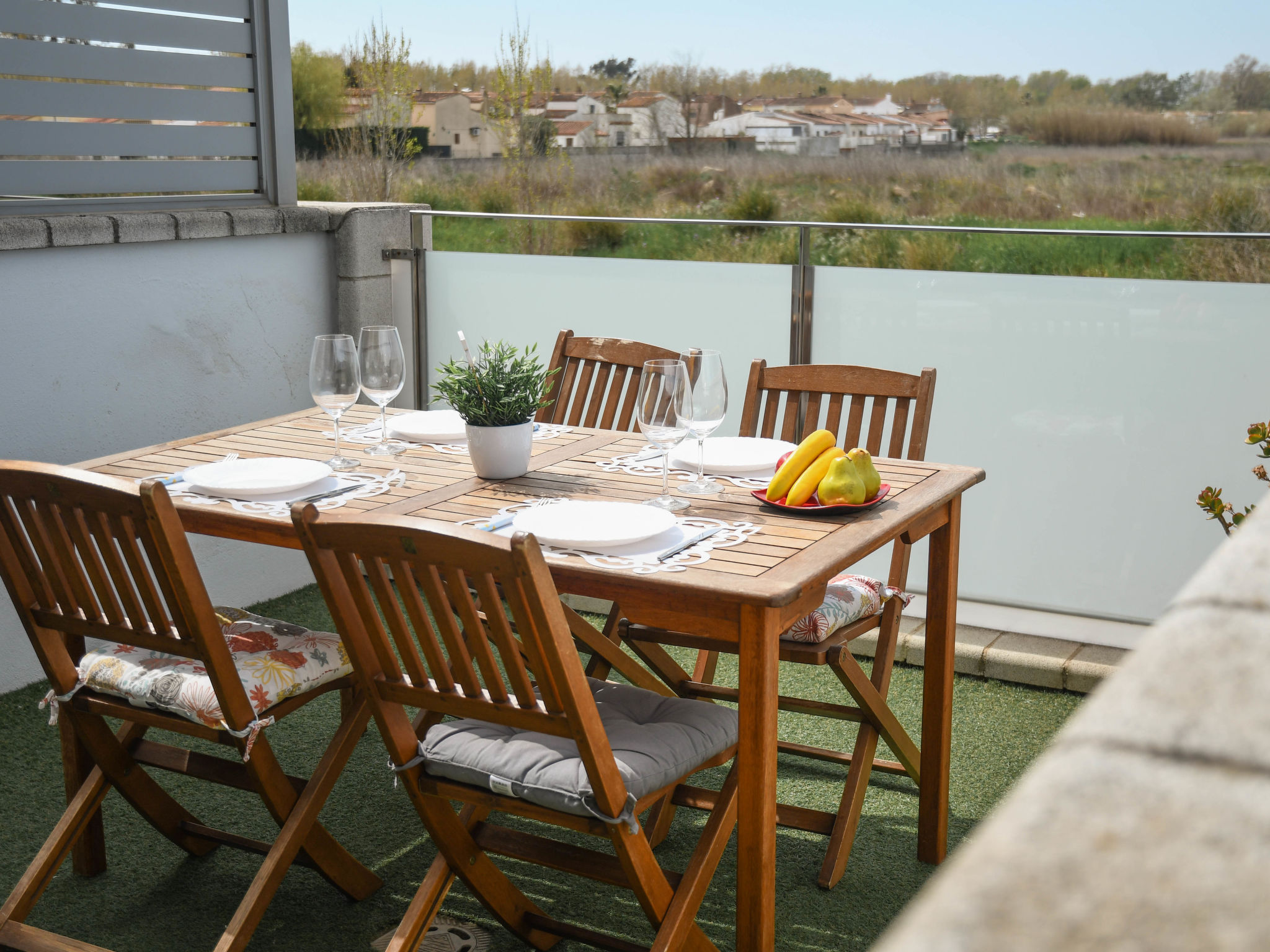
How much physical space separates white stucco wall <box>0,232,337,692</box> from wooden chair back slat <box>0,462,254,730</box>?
1297 millimetres

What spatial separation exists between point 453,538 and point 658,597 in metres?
0.37

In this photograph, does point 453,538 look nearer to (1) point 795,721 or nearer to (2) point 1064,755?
(2) point 1064,755

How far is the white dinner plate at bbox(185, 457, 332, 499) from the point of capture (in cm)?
230

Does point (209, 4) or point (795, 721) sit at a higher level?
point (209, 4)

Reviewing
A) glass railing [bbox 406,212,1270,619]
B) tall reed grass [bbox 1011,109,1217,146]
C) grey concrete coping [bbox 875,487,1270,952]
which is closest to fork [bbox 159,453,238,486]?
glass railing [bbox 406,212,1270,619]

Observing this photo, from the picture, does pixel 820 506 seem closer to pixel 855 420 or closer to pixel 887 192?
pixel 855 420

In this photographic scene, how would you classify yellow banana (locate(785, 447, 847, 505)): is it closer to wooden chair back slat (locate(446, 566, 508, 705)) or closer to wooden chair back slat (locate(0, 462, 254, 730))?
wooden chair back slat (locate(446, 566, 508, 705))

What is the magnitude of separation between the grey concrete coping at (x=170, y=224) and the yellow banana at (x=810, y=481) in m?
2.21

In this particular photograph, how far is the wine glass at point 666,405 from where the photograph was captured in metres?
2.19

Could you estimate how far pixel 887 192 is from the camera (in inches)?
731

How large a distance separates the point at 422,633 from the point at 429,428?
1.12 m

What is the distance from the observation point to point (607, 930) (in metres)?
2.33

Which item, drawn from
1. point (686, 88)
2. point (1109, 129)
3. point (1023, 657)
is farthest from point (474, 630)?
point (686, 88)

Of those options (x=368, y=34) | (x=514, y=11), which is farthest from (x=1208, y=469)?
(x=514, y=11)
